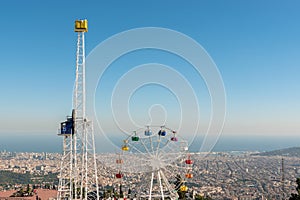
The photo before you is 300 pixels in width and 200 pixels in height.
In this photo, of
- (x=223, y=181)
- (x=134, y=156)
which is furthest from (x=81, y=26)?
→ (x=223, y=181)

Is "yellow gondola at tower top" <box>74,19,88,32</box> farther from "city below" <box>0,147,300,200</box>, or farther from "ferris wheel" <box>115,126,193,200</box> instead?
"city below" <box>0,147,300,200</box>

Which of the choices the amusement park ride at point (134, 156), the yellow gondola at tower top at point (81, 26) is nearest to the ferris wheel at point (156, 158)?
the amusement park ride at point (134, 156)

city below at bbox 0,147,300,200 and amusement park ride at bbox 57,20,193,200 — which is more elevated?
amusement park ride at bbox 57,20,193,200

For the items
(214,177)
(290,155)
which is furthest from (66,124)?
(290,155)

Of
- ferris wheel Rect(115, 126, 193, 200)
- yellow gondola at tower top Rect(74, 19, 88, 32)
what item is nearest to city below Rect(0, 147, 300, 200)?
ferris wheel Rect(115, 126, 193, 200)

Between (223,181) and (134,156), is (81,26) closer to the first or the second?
(134,156)

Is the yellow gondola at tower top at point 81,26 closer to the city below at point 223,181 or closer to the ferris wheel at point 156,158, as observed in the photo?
the ferris wheel at point 156,158

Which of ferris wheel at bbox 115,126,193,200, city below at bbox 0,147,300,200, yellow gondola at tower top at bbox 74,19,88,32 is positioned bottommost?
city below at bbox 0,147,300,200

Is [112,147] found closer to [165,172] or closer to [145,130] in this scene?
[145,130]
